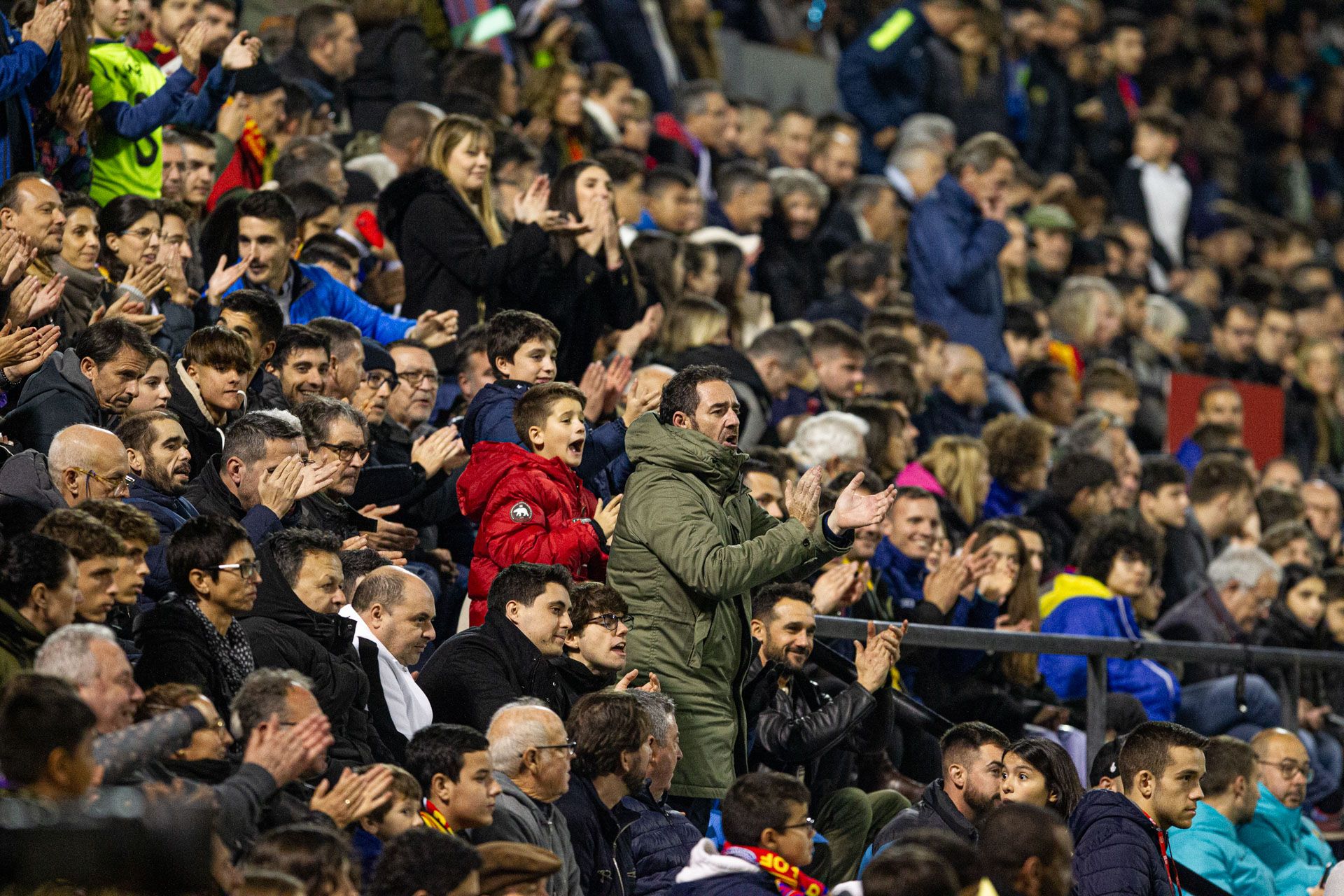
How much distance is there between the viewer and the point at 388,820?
553 centimetres

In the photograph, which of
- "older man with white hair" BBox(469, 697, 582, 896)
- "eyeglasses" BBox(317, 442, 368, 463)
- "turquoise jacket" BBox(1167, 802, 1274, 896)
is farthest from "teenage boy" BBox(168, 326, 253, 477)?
"turquoise jacket" BBox(1167, 802, 1274, 896)

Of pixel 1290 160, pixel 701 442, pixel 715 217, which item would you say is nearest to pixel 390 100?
pixel 715 217

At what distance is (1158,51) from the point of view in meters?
20.3

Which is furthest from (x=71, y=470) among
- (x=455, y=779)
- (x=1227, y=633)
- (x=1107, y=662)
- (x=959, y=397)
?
(x=959, y=397)

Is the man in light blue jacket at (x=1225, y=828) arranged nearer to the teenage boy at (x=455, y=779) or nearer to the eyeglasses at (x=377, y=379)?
the teenage boy at (x=455, y=779)

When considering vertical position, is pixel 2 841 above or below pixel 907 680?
above

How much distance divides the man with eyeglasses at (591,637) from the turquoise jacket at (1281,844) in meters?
3.21

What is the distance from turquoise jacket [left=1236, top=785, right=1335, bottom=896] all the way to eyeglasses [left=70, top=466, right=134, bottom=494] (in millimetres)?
4793

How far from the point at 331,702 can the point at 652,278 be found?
15.3 feet

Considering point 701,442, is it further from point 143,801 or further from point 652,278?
point 652,278

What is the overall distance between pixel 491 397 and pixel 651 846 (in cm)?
202

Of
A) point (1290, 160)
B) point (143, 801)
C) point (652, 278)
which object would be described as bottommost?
point (1290, 160)

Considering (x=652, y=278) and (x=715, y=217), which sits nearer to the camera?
(x=652, y=278)

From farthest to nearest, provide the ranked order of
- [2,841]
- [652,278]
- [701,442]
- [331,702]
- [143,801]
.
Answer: [652,278], [701,442], [331,702], [143,801], [2,841]
